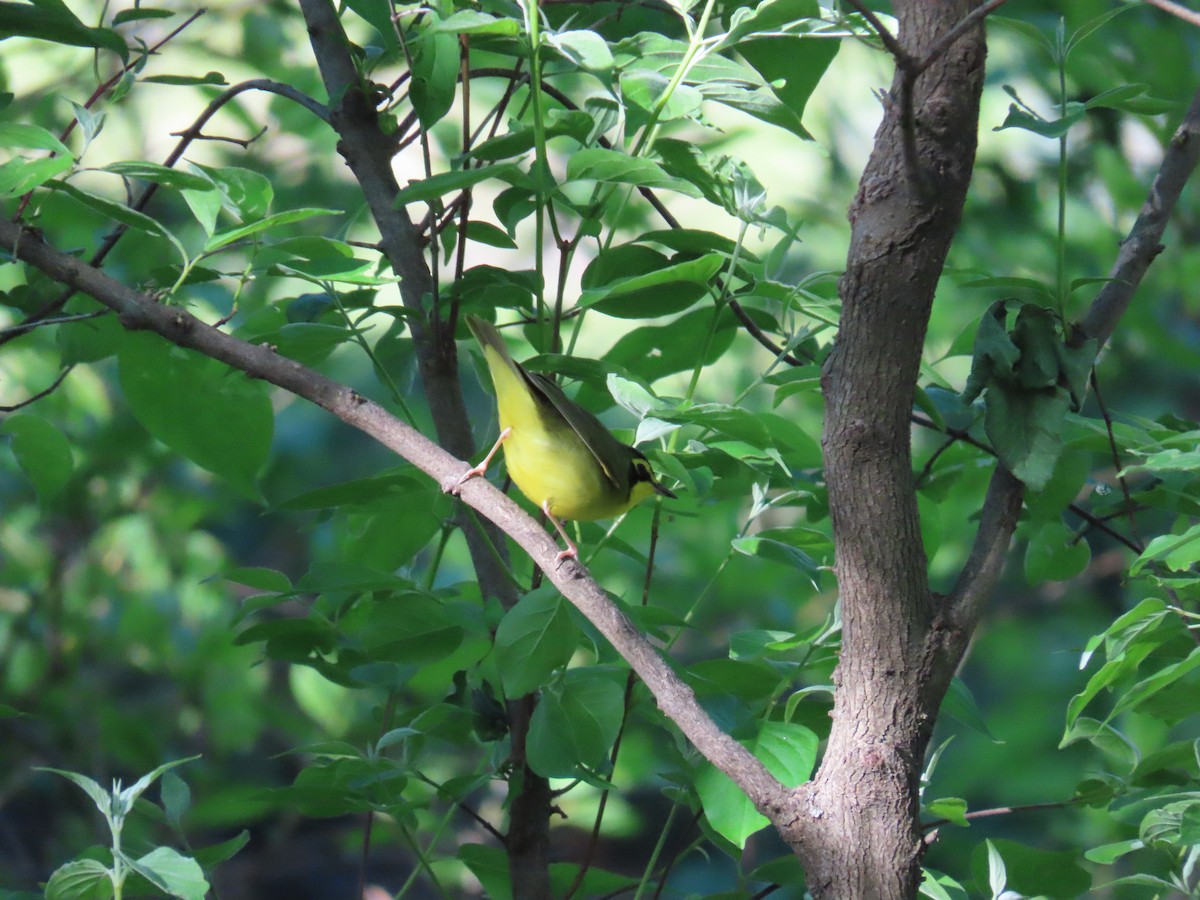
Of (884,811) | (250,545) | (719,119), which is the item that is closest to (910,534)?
(884,811)

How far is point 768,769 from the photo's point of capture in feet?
3.42

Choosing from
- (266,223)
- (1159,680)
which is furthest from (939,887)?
(266,223)

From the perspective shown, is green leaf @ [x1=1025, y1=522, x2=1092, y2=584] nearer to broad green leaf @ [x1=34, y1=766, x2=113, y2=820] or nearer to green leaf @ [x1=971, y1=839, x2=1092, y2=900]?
green leaf @ [x1=971, y1=839, x2=1092, y2=900]

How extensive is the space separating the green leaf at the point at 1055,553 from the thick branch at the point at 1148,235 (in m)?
0.27

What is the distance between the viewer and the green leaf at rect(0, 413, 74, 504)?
1.32 metres

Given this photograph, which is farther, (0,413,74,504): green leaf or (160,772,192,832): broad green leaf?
(0,413,74,504): green leaf

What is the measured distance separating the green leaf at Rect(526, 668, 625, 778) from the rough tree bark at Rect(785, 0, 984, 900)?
0.24 metres

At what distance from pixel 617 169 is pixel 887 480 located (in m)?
0.38

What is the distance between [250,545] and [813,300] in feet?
10.8

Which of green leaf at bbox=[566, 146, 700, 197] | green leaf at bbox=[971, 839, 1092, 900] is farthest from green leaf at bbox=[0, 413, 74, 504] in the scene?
green leaf at bbox=[971, 839, 1092, 900]

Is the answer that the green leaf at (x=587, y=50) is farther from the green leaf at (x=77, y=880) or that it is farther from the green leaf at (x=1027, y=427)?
the green leaf at (x=77, y=880)

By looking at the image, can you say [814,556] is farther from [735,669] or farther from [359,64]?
[359,64]

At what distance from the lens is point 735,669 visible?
1280 mm

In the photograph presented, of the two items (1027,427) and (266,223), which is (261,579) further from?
(1027,427)
